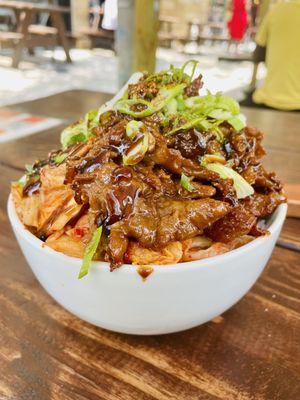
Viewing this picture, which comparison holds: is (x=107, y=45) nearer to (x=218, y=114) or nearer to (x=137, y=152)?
(x=218, y=114)

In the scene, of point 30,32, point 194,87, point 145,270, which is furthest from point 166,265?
point 30,32

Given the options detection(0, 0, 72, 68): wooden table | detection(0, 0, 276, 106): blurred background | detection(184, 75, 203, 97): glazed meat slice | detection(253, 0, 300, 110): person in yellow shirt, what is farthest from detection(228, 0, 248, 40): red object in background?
detection(184, 75, 203, 97): glazed meat slice

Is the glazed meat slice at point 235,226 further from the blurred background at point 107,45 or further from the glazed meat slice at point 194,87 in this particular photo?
the blurred background at point 107,45

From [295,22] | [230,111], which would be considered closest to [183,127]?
[230,111]

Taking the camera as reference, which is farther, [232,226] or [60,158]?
[60,158]

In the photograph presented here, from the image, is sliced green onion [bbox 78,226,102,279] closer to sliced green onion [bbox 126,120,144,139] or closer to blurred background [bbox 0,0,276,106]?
sliced green onion [bbox 126,120,144,139]
